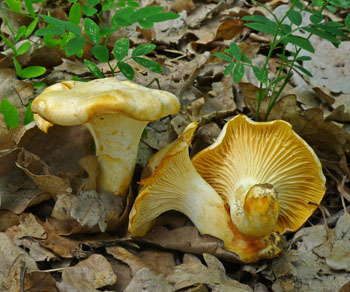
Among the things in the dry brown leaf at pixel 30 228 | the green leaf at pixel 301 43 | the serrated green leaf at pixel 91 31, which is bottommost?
the dry brown leaf at pixel 30 228

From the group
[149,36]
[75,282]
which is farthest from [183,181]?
[149,36]

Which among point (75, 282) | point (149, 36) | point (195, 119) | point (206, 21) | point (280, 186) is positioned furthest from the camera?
point (206, 21)

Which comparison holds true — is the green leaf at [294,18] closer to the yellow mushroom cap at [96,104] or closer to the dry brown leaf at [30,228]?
the yellow mushroom cap at [96,104]

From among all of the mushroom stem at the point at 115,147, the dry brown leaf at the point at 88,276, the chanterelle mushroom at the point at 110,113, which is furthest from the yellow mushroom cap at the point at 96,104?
the dry brown leaf at the point at 88,276

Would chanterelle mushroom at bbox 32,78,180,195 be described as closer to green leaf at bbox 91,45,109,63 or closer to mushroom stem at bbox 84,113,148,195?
mushroom stem at bbox 84,113,148,195

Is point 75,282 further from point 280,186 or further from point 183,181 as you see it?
point 280,186

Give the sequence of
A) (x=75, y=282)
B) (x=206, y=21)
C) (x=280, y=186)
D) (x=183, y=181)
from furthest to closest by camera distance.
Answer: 1. (x=206, y=21)
2. (x=280, y=186)
3. (x=183, y=181)
4. (x=75, y=282)

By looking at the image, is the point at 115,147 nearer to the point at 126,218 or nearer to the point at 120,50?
the point at 126,218
